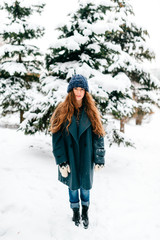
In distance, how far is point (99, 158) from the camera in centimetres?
281

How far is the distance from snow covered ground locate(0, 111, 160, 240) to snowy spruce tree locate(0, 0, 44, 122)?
3.97 meters

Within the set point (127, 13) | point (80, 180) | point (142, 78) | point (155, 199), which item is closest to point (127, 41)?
point (127, 13)

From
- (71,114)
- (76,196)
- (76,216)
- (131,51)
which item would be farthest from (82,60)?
(131,51)

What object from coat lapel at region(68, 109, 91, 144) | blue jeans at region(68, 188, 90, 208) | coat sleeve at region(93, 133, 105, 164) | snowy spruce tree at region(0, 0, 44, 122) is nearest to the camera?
coat lapel at region(68, 109, 91, 144)

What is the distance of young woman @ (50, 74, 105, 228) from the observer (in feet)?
8.77

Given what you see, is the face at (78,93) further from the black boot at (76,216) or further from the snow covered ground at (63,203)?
the snow covered ground at (63,203)

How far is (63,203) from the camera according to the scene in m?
3.67

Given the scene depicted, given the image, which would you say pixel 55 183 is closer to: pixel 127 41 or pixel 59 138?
pixel 59 138

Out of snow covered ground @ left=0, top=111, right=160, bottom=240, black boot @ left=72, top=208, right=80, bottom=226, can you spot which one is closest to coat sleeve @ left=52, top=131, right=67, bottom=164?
black boot @ left=72, top=208, right=80, bottom=226

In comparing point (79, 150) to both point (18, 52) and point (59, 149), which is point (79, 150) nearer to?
point (59, 149)

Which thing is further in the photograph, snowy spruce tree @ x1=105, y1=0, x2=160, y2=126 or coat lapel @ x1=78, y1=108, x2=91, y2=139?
snowy spruce tree @ x1=105, y1=0, x2=160, y2=126

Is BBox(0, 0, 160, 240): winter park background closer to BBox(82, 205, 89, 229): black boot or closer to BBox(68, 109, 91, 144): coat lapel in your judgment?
BBox(82, 205, 89, 229): black boot

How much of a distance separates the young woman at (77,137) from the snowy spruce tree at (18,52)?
7.04m

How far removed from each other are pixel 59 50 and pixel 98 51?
1.14 meters
